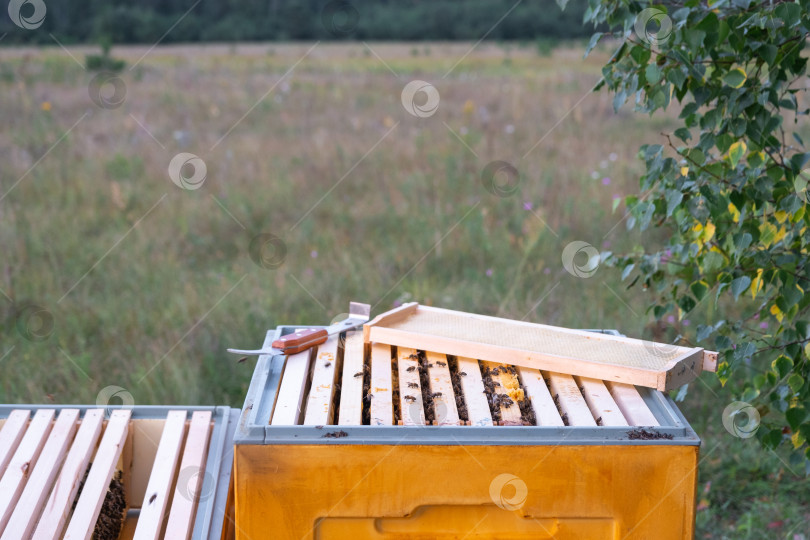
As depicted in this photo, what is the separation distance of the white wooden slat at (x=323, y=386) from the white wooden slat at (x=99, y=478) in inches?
24.1

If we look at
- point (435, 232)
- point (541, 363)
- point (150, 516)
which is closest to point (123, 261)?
point (435, 232)

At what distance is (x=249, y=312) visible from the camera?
414 cm

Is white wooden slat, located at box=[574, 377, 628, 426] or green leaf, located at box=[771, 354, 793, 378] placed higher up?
green leaf, located at box=[771, 354, 793, 378]

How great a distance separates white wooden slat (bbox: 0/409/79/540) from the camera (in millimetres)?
1871

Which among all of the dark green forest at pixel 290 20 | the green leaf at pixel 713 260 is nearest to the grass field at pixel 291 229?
the green leaf at pixel 713 260

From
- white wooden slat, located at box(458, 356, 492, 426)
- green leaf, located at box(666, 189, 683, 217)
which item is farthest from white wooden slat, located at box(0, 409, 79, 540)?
green leaf, located at box(666, 189, 683, 217)

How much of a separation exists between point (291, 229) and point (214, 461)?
11.3 ft

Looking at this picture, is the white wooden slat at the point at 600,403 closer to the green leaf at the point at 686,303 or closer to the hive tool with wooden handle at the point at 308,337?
the green leaf at the point at 686,303

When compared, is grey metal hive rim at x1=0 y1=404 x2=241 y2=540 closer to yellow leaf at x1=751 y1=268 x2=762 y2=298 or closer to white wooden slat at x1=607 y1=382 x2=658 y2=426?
white wooden slat at x1=607 y1=382 x2=658 y2=426

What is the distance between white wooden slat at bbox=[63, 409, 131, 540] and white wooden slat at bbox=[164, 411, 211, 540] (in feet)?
0.61

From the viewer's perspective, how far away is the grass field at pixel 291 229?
367 centimetres

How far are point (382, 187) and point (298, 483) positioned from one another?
4.88 meters

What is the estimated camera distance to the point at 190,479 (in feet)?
6.70

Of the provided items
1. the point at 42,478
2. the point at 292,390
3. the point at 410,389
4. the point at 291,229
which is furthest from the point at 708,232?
the point at 291,229
